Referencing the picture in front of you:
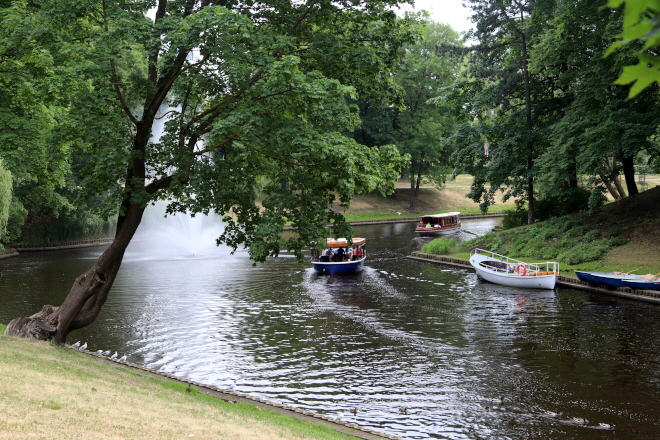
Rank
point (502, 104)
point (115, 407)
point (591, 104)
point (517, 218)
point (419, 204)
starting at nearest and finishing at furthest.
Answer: point (115, 407) < point (591, 104) < point (502, 104) < point (517, 218) < point (419, 204)

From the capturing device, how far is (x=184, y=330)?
25.8 m

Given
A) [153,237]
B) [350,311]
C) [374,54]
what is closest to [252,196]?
[374,54]

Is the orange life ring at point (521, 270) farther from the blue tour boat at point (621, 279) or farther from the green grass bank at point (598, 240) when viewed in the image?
the blue tour boat at point (621, 279)

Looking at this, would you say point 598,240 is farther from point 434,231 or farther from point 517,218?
point 434,231

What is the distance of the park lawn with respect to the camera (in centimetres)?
948

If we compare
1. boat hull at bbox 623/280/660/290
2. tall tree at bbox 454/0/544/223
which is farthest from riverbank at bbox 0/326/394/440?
tall tree at bbox 454/0/544/223

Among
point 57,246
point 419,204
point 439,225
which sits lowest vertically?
point 57,246

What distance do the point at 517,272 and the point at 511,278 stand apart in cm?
56

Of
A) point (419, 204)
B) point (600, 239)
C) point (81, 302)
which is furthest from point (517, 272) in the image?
point (419, 204)

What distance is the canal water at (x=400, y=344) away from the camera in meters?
16.2

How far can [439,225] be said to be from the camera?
65.8m

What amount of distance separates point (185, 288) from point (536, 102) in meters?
29.8

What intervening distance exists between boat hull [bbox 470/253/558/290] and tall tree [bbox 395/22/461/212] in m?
47.0

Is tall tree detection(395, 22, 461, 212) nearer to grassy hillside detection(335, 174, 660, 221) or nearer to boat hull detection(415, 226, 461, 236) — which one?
grassy hillside detection(335, 174, 660, 221)
